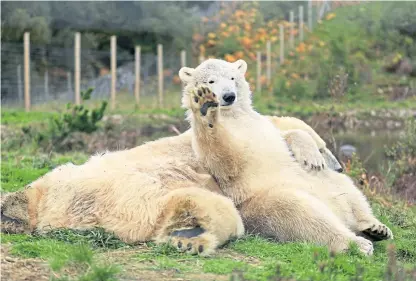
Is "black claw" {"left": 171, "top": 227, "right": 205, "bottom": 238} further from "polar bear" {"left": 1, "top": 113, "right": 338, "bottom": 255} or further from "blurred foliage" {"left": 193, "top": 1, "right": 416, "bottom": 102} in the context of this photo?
"blurred foliage" {"left": 193, "top": 1, "right": 416, "bottom": 102}

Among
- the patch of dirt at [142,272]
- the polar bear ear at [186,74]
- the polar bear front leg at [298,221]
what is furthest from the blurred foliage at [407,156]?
the patch of dirt at [142,272]

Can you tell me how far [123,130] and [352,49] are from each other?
16.1 m

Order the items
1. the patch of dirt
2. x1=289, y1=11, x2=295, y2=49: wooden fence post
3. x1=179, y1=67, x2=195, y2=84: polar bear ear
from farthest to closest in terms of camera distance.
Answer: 1. x1=289, y1=11, x2=295, y2=49: wooden fence post
2. x1=179, y1=67, x2=195, y2=84: polar bear ear
3. the patch of dirt

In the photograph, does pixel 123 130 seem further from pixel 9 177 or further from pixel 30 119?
pixel 9 177

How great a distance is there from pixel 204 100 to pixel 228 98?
911mm

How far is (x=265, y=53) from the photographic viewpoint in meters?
30.7

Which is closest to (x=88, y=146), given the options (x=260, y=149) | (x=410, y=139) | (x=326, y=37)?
(x=410, y=139)

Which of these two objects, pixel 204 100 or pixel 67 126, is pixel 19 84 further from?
pixel 204 100

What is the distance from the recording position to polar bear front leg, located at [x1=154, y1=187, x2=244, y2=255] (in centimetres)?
500

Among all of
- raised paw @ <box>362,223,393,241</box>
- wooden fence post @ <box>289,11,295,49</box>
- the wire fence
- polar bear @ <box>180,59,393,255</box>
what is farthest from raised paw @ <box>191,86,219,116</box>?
wooden fence post @ <box>289,11,295,49</box>

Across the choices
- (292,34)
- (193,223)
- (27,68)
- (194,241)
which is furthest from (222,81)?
(292,34)

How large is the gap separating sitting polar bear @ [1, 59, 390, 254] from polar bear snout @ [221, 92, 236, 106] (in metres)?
0.57

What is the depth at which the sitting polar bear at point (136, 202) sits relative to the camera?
16.8 feet

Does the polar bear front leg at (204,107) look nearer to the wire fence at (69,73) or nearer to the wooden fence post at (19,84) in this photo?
the wire fence at (69,73)
